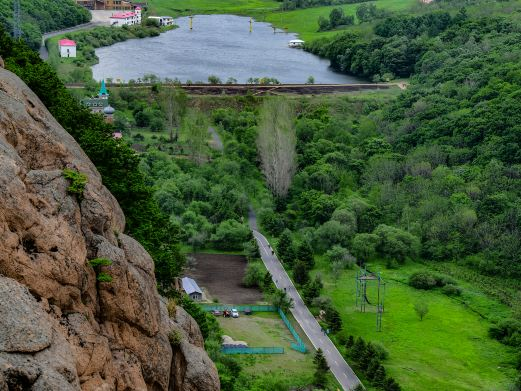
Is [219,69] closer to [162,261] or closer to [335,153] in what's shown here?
[335,153]

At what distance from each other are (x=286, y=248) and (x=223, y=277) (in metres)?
6.34

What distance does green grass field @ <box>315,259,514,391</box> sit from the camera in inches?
1976

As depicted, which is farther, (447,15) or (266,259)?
(447,15)

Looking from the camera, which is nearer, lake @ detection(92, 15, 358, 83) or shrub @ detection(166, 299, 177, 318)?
shrub @ detection(166, 299, 177, 318)

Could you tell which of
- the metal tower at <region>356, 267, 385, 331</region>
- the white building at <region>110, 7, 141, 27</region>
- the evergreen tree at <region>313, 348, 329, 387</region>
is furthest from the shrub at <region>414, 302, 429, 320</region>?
the white building at <region>110, 7, 141, 27</region>

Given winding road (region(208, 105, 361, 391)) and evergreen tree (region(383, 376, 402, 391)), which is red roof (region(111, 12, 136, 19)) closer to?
winding road (region(208, 105, 361, 391))

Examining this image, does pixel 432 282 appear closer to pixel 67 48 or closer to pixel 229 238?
pixel 229 238

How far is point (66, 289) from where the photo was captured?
22062 millimetres

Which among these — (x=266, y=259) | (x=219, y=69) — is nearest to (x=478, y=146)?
(x=266, y=259)

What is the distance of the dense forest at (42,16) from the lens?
139250 mm

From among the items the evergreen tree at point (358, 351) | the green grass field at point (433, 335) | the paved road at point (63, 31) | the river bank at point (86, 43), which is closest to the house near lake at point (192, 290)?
the green grass field at point (433, 335)

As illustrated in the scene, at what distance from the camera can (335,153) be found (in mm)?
89688

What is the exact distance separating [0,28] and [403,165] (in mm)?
52266

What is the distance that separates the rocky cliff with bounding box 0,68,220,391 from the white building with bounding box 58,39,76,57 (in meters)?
110
